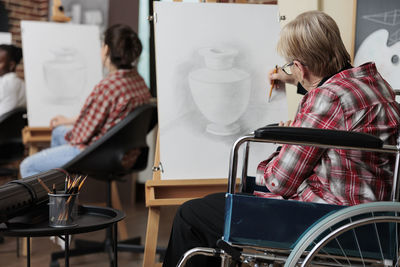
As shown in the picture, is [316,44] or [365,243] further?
[316,44]

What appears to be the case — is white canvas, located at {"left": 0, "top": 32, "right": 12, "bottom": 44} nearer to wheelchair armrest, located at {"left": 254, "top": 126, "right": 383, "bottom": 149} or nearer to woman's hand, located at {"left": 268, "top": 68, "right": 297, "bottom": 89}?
woman's hand, located at {"left": 268, "top": 68, "right": 297, "bottom": 89}

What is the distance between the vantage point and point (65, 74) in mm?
3645

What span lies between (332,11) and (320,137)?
147 cm

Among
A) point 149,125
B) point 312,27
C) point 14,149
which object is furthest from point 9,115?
point 312,27

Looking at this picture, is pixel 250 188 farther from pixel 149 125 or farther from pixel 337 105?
pixel 149 125

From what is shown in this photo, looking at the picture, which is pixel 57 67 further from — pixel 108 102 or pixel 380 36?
pixel 380 36

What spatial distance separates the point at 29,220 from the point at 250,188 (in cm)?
70

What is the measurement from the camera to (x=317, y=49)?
160 cm

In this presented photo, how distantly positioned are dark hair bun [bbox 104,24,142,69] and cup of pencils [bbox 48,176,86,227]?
62.3 inches

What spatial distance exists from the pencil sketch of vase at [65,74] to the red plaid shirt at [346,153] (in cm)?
243

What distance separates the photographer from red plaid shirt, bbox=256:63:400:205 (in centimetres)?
143

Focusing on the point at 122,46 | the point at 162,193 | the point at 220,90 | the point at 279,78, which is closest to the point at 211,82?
the point at 220,90

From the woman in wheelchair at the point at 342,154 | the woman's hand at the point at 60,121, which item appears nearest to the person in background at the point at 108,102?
the woman's hand at the point at 60,121

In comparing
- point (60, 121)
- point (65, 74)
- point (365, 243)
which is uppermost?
point (65, 74)
